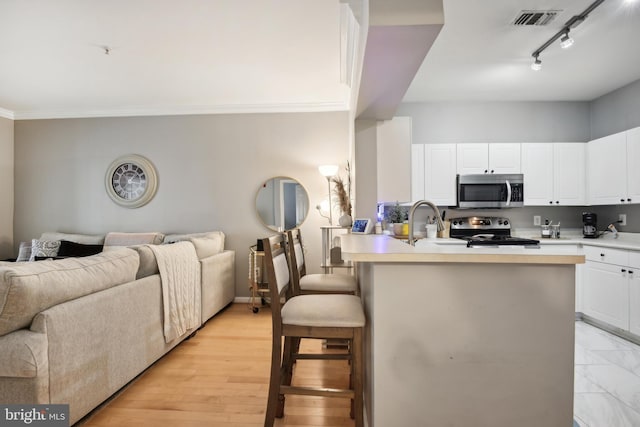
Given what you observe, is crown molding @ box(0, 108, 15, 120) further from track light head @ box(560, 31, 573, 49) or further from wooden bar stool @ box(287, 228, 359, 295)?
track light head @ box(560, 31, 573, 49)

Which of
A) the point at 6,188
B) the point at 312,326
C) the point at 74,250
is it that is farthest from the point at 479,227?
the point at 6,188

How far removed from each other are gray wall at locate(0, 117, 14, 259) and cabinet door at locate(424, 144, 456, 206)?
5901 mm

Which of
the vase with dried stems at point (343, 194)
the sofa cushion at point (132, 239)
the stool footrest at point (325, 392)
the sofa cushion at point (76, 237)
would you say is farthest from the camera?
the sofa cushion at point (76, 237)

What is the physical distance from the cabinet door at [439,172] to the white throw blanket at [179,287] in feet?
9.23

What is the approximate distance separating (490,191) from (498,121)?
100 centimetres

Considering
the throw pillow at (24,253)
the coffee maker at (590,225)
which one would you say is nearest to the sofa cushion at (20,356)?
the throw pillow at (24,253)

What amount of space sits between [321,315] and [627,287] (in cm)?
324

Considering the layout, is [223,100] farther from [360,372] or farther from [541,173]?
[541,173]

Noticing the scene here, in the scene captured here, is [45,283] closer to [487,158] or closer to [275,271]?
[275,271]

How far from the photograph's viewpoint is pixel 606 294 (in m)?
3.21

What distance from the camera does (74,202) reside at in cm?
463

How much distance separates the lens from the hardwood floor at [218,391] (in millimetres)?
1795

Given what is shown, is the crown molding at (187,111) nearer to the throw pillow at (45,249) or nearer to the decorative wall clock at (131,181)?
the decorative wall clock at (131,181)

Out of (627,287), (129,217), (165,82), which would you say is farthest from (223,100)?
(627,287)
